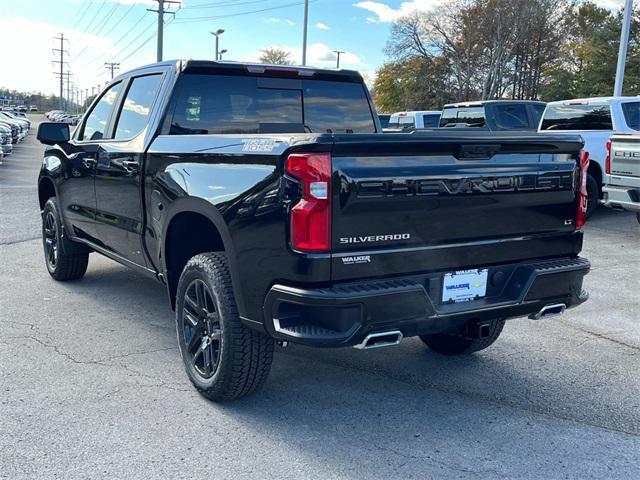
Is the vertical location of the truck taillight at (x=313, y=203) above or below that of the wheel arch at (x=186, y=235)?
above

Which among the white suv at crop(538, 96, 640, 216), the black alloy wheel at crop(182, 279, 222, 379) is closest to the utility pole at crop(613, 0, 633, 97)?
the white suv at crop(538, 96, 640, 216)

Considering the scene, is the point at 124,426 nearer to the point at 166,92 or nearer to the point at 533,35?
the point at 166,92

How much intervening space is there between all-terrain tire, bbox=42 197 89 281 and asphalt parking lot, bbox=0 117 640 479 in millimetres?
694

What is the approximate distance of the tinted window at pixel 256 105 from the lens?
4.76 metres

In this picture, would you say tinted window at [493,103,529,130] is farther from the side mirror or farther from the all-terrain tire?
the side mirror

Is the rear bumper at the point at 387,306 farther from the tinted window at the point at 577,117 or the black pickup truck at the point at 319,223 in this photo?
the tinted window at the point at 577,117

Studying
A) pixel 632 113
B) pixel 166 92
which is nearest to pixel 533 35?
pixel 632 113

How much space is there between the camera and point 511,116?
15.2 m

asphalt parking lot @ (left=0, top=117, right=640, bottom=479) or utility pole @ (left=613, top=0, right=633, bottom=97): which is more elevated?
utility pole @ (left=613, top=0, right=633, bottom=97)

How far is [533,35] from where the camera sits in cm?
5072

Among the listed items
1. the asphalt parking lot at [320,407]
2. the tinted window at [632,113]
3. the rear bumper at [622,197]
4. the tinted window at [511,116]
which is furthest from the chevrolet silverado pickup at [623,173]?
the tinted window at [511,116]

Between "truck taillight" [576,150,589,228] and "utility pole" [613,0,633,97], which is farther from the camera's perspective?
"utility pole" [613,0,633,97]

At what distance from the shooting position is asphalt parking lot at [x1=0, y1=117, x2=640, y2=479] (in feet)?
10.8

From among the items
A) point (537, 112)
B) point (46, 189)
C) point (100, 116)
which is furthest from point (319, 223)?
point (537, 112)
